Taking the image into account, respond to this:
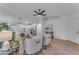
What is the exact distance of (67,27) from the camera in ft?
6.89

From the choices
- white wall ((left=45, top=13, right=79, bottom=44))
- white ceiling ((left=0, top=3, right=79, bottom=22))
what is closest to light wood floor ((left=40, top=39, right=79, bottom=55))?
white wall ((left=45, top=13, right=79, bottom=44))

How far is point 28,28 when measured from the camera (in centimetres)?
210

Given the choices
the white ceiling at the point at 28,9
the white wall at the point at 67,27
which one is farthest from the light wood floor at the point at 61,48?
the white ceiling at the point at 28,9

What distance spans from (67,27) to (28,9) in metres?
0.79

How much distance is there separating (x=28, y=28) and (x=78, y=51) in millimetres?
1034

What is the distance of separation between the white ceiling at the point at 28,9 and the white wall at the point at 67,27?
112 millimetres

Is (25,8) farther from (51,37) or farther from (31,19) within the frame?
(51,37)

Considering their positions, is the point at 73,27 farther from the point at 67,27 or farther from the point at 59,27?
the point at 59,27

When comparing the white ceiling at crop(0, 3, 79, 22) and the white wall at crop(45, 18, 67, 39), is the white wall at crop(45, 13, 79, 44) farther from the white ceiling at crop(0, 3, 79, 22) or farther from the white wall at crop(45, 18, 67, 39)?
the white ceiling at crop(0, 3, 79, 22)

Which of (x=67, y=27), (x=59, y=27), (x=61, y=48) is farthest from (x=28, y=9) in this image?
(x=61, y=48)

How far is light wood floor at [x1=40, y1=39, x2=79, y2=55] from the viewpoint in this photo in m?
2.10

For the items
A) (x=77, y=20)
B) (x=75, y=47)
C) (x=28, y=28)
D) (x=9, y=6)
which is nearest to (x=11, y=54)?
(x=28, y=28)

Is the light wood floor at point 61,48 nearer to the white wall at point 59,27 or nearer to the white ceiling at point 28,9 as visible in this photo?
the white wall at point 59,27

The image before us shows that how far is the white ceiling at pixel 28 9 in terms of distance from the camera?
81.8 inches
